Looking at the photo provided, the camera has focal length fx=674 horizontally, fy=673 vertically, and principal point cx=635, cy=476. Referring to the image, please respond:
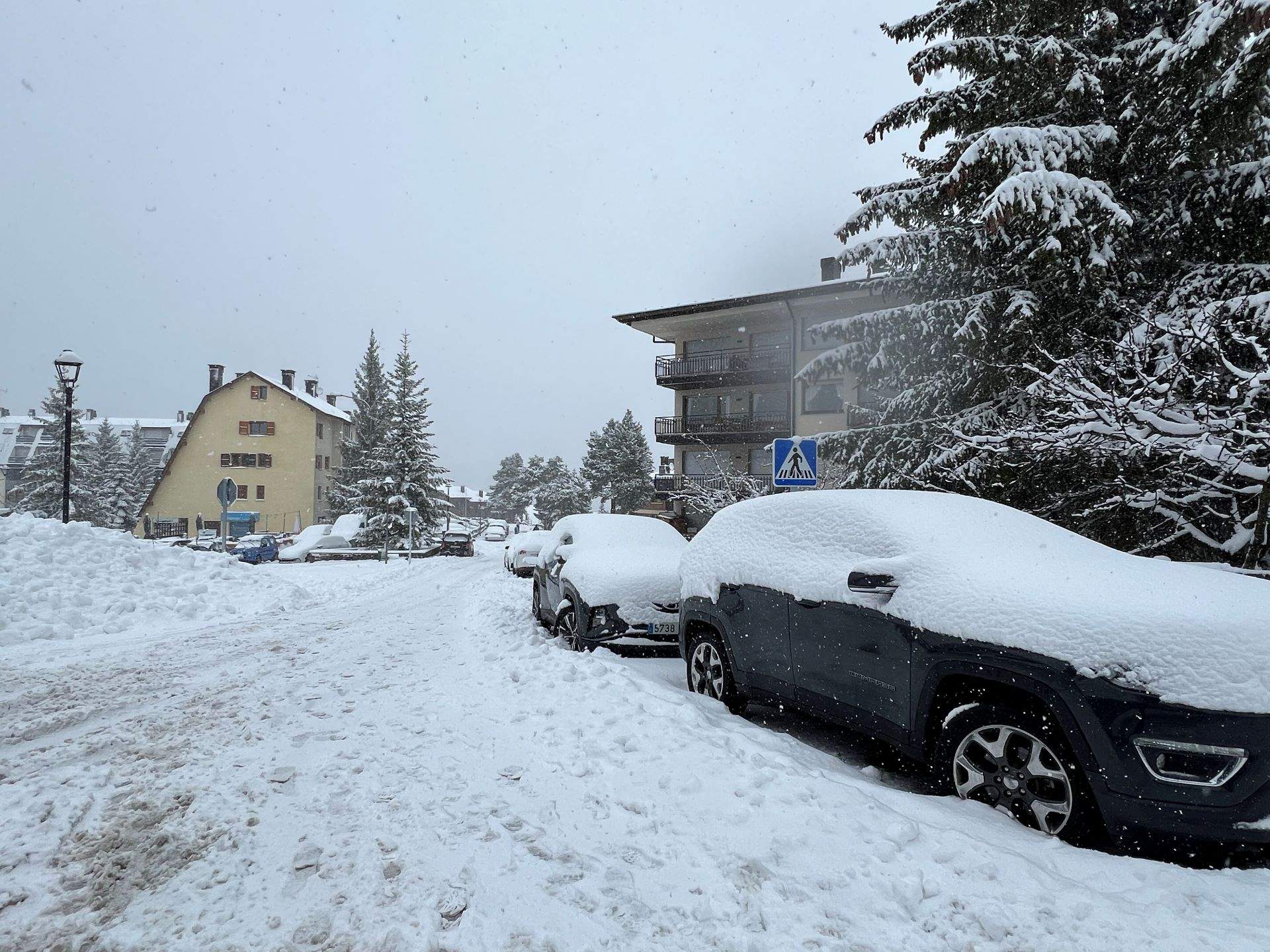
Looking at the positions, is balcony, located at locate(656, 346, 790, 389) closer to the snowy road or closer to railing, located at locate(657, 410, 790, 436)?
railing, located at locate(657, 410, 790, 436)

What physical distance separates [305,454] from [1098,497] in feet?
173

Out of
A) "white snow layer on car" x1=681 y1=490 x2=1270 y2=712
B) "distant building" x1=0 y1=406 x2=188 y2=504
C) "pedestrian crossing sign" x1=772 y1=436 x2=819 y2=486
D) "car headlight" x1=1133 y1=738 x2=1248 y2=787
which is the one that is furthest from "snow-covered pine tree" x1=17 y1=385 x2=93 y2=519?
"car headlight" x1=1133 y1=738 x2=1248 y2=787

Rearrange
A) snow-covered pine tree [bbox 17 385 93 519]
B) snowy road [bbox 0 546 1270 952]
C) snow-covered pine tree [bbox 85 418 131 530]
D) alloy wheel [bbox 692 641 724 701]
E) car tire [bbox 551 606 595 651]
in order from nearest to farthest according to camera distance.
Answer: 1. snowy road [bbox 0 546 1270 952]
2. alloy wheel [bbox 692 641 724 701]
3. car tire [bbox 551 606 595 651]
4. snow-covered pine tree [bbox 17 385 93 519]
5. snow-covered pine tree [bbox 85 418 131 530]

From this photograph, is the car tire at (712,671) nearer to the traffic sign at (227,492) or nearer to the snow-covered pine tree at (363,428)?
the traffic sign at (227,492)

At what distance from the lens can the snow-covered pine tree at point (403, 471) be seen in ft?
118

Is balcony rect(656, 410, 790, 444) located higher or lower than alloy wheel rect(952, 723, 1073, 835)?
higher

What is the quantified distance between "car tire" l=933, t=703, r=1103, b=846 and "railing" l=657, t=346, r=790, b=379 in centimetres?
2721

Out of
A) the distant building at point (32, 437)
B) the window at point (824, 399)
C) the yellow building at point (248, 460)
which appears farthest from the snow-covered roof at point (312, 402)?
the window at point (824, 399)

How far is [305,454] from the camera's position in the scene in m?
51.1

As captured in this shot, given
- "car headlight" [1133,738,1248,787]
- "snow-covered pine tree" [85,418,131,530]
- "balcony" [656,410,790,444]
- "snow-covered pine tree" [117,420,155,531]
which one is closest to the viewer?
"car headlight" [1133,738,1248,787]

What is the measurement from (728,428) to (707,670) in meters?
25.9

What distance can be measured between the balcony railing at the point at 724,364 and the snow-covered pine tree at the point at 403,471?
13879mm

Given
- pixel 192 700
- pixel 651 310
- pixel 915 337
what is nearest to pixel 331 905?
pixel 192 700

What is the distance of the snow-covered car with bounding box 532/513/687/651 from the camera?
7316 mm
